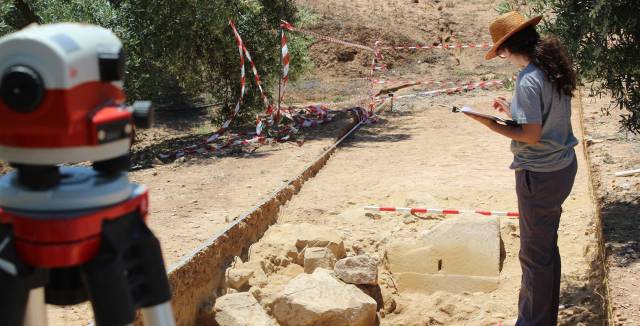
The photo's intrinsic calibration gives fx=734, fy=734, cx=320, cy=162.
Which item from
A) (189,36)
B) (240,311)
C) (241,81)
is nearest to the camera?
(240,311)

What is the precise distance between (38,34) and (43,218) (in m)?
0.44

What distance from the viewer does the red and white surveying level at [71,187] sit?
1736 mm

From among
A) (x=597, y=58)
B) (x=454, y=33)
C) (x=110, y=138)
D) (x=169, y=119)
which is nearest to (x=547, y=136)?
(x=597, y=58)

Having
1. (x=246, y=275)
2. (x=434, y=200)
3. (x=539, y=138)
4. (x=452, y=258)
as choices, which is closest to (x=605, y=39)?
(x=452, y=258)

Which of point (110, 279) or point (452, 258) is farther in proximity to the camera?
point (452, 258)

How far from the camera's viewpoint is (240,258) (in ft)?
22.6

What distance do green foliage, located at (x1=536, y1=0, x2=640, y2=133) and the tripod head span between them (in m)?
4.76

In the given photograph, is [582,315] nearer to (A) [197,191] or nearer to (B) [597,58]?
(B) [597,58]

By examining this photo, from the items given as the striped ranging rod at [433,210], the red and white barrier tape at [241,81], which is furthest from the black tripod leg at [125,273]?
the red and white barrier tape at [241,81]

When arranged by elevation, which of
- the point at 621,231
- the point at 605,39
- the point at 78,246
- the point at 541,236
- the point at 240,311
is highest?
the point at 605,39

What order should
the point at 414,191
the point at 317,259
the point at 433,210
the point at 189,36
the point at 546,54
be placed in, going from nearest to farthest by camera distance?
the point at 546,54, the point at 317,259, the point at 433,210, the point at 414,191, the point at 189,36

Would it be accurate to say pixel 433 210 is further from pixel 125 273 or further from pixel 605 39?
pixel 125 273

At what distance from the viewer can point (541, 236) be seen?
13.7ft

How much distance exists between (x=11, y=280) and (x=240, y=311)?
12.6 feet
